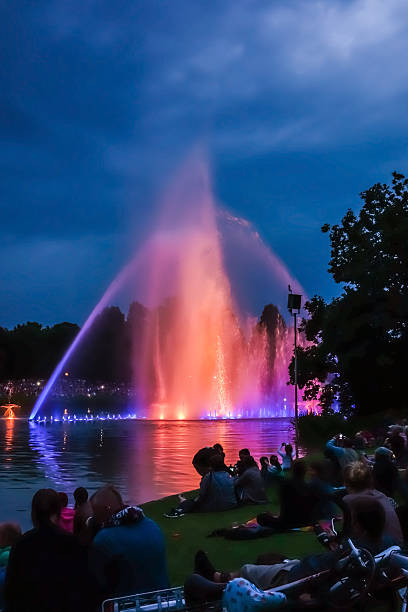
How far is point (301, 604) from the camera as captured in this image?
219 inches

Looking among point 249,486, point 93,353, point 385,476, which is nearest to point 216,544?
point 385,476

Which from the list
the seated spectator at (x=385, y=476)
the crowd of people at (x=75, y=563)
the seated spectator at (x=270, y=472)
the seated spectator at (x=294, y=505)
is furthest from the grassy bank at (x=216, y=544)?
the crowd of people at (x=75, y=563)

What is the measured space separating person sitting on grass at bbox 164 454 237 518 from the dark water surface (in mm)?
3255

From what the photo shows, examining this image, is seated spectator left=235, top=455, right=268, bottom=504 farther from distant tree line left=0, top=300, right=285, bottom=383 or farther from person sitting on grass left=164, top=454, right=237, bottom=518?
distant tree line left=0, top=300, right=285, bottom=383

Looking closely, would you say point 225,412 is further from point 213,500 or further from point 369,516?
point 369,516

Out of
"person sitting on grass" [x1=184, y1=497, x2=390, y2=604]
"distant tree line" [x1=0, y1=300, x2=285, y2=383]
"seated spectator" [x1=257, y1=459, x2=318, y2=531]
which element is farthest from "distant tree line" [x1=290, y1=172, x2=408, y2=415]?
"distant tree line" [x1=0, y1=300, x2=285, y2=383]

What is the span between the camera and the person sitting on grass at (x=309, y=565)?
5.81 m

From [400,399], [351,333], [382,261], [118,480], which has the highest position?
[382,261]

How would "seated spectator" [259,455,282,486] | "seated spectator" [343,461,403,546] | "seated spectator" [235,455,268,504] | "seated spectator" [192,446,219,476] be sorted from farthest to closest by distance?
"seated spectator" [259,455,282,486], "seated spectator" [235,455,268,504], "seated spectator" [192,446,219,476], "seated spectator" [343,461,403,546]

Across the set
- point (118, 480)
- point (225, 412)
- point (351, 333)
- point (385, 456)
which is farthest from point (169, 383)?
point (385, 456)

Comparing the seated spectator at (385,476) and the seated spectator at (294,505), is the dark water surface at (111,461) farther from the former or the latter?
the seated spectator at (385,476)

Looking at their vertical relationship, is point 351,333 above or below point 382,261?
below

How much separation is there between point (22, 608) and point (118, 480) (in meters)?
17.6

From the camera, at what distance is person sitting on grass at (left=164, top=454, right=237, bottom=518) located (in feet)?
49.1
